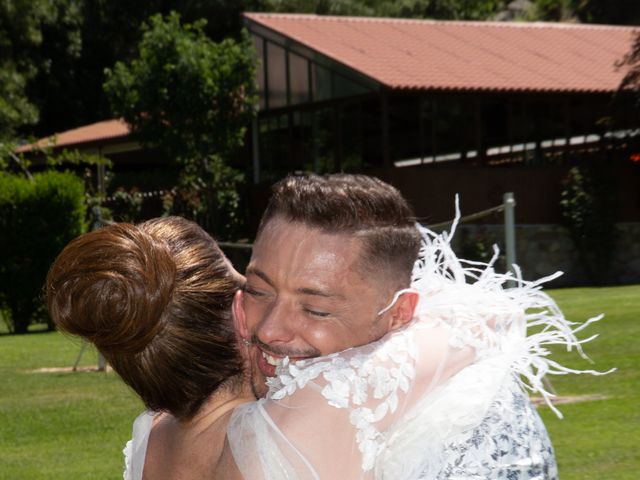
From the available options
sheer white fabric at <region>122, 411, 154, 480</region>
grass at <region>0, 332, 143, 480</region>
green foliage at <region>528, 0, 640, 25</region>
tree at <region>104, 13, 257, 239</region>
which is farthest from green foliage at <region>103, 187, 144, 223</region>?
sheer white fabric at <region>122, 411, 154, 480</region>

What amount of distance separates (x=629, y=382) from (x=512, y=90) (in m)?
18.9

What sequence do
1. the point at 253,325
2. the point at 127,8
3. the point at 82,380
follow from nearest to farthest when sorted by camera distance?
1. the point at 253,325
2. the point at 82,380
3. the point at 127,8

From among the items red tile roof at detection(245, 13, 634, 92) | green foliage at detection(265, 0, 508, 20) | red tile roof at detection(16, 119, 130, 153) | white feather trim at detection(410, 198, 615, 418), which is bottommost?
white feather trim at detection(410, 198, 615, 418)

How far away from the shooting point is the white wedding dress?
1.97 metres

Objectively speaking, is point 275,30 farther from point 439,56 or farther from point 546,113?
point 546,113

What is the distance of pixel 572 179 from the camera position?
30.1 metres

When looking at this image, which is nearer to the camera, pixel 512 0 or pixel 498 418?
pixel 498 418

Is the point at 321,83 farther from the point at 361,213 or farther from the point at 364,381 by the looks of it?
the point at 364,381

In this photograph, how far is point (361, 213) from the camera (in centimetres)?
216

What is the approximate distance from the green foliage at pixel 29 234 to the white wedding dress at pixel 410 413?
886 inches

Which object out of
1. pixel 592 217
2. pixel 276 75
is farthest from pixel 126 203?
pixel 592 217

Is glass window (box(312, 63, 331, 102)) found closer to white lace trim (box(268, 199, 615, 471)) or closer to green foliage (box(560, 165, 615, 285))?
green foliage (box(560, 165, 615, 285))

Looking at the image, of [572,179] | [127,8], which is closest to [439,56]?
[572,179]

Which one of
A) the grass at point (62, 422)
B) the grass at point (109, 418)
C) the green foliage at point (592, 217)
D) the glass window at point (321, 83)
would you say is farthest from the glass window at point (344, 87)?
the grass at point (62, 422)
